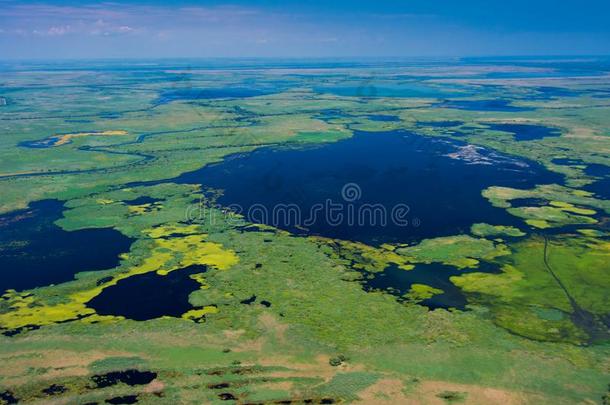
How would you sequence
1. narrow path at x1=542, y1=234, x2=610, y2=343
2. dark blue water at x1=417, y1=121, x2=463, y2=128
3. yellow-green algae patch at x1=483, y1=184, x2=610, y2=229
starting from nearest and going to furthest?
1. narrow path at x1=542, y1=234, x2=610, y2=343
2. yellow-green algae patch at x1=483, y1=184, x2=610, y2=229
3. dark blue water at x1=417, y1=121, x2=463, y2=128

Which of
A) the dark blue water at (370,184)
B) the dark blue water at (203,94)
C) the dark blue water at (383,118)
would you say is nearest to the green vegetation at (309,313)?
the dark blue water at (370,184)

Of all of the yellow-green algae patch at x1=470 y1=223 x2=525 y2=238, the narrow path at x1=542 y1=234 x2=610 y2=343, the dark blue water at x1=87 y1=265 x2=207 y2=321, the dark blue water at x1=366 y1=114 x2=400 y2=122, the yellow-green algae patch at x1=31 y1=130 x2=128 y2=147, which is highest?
the dark blue water at x1=366 y1=114 x2=400 y2=122

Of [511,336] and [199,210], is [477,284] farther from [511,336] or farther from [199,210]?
[199,210]

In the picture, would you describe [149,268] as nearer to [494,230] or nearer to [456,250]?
[456,250]

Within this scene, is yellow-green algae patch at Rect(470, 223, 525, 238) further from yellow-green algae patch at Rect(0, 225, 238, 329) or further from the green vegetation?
yellow-green algae patch at Rect(0, 225, 238, 329)

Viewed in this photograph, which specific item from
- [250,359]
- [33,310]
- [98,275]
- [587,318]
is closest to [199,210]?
[98,275]

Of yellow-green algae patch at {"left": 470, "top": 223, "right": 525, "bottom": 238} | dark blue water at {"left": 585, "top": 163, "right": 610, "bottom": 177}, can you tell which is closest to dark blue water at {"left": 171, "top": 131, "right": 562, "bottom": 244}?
yellow-green algae patch at {"left": 470, "top": 223, "right": 525, "bottom": 238}
